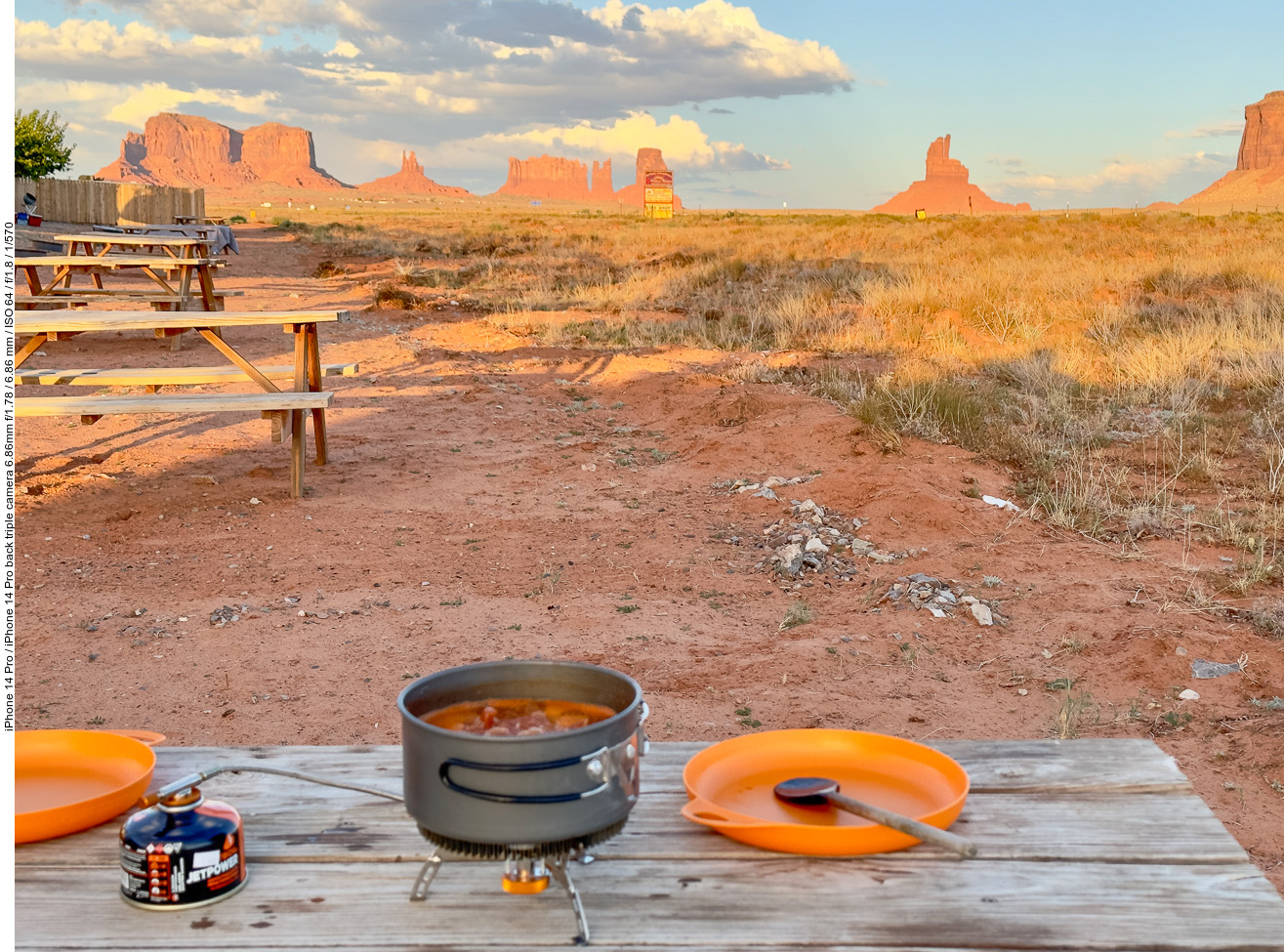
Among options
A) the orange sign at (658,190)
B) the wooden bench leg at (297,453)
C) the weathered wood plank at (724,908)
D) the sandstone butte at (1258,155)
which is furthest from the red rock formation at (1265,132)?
the weathered wood plank at (724,908)

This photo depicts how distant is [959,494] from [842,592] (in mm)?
1610

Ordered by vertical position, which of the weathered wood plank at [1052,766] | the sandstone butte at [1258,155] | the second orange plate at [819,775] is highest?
the sandstone butte at [1258,155]

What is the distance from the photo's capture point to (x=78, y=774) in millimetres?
1562

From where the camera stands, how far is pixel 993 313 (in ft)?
39.5

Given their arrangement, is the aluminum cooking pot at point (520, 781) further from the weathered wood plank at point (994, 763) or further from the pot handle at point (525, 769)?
the weathered wood plank at point (994, 763)

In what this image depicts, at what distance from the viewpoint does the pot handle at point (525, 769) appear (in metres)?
1.11

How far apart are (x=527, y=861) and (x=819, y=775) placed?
0.51 m

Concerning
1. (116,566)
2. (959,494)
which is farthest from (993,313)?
(116,566)

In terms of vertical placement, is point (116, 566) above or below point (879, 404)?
below

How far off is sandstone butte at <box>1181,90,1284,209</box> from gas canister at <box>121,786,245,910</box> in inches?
5394

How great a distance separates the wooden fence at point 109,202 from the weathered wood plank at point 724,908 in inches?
1271

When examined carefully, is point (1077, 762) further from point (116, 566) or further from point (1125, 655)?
point (116, 566)

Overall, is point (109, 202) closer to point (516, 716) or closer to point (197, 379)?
point (197, 379)

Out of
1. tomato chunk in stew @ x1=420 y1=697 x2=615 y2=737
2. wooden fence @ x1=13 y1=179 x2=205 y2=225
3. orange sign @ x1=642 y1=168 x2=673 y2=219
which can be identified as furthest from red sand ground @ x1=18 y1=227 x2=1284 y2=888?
A: orange sign @ x1=642 y1=168 x2=673 y2=219
